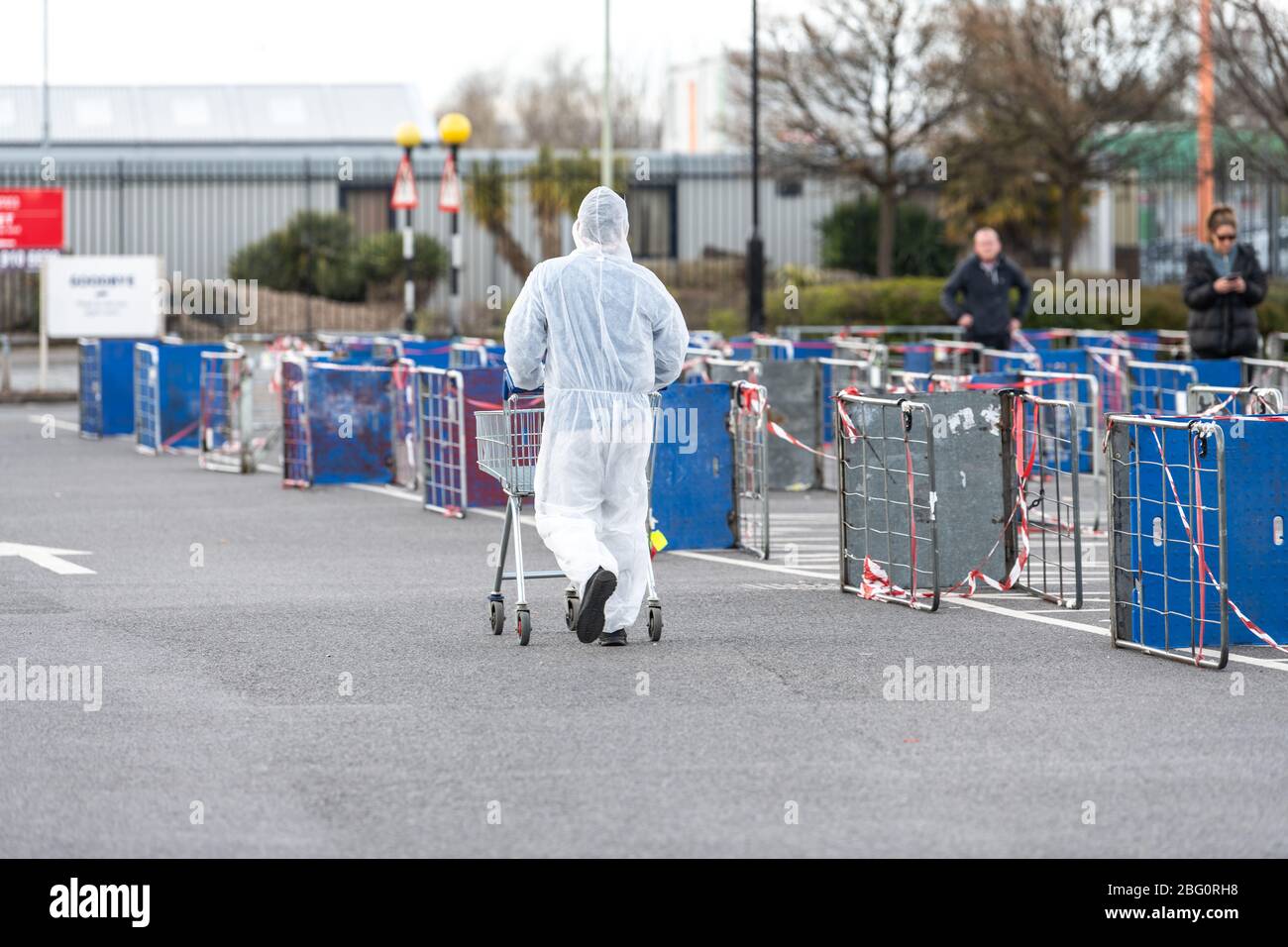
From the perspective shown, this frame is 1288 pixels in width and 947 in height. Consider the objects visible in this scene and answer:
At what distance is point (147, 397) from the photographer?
2081 cm

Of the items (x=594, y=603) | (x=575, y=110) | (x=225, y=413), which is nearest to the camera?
(x=594, y=603)

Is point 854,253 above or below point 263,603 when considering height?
above

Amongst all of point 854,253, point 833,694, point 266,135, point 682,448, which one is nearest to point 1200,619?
point 833,694

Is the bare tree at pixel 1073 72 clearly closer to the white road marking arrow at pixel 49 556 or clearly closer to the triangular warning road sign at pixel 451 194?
the triangular warning road sign at pixel 451 194

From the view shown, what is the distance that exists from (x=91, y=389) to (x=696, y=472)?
11.4 metres

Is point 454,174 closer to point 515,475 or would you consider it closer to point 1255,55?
point 1255,55

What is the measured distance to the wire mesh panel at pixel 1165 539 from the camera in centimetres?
888

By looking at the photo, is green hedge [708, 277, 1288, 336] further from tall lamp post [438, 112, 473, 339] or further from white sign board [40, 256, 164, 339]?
white sign board [40, 256, 164, 339]

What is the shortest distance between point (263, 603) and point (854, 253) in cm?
3119

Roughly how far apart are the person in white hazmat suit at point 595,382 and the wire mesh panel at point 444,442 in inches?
216

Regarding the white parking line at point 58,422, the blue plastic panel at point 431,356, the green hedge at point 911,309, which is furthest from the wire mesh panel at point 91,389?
the green hedge at point 911,309

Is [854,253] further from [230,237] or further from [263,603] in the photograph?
[263,603]

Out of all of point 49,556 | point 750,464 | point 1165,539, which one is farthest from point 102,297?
point 1165,539

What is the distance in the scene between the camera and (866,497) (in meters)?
10.9
